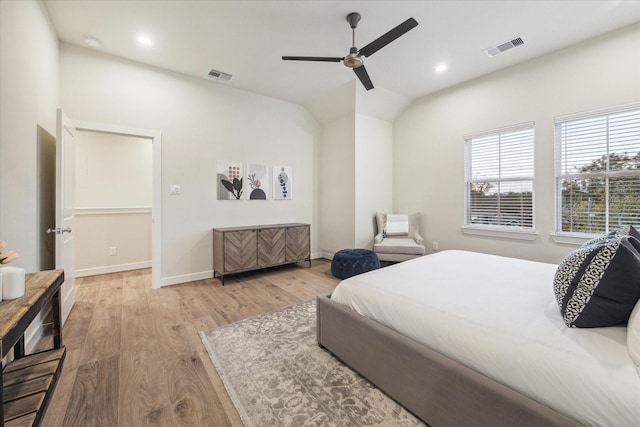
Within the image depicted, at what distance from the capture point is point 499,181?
3986 mm

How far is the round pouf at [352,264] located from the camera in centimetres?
365

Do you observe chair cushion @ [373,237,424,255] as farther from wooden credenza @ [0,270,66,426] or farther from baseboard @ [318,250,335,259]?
wooden credenza @ [0,270,66,426]

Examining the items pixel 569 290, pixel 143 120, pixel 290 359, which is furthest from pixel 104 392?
pixel 143 120

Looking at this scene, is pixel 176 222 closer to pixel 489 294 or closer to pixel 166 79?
pixel 166 79

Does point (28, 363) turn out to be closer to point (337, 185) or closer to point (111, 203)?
point (111, 203)

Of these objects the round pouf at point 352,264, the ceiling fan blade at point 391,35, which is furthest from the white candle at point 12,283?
the round pouf at point 352,264

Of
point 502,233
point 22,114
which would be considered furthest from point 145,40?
point 502,233

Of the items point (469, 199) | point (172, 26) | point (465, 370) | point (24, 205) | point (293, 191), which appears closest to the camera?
point (465, 370)

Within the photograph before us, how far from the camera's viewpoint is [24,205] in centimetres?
209

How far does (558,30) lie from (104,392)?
515cm

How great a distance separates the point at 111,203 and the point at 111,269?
1072mm

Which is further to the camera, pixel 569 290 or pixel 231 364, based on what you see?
pixel 231 364

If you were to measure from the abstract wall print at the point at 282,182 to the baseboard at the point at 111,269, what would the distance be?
254 centimetres

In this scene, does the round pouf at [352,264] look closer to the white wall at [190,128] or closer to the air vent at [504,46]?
the white wall at [190,128]
